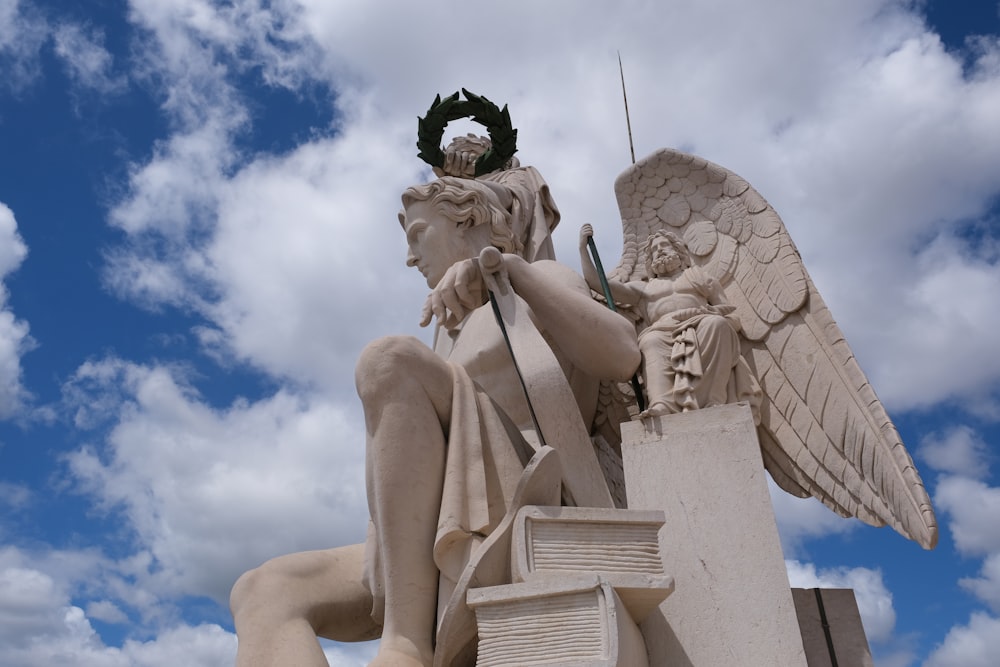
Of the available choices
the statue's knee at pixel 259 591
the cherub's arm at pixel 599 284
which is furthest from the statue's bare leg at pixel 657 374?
the statue's knee at pixel 259 591

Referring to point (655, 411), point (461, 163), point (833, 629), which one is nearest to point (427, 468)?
point (655, 411)

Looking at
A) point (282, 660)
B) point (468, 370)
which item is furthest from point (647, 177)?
point (282, 660)

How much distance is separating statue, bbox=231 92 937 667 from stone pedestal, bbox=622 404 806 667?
0.79ft

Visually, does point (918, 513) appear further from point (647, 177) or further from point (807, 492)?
point (647, 177)

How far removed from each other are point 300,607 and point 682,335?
209 cm

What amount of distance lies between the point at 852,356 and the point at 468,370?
74.9 inches

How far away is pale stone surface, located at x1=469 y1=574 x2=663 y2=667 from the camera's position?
260 cm

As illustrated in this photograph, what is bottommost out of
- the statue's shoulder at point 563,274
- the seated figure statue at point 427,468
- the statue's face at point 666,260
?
the seated figure statue at point 427,468

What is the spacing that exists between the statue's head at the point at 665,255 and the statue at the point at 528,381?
14 mm

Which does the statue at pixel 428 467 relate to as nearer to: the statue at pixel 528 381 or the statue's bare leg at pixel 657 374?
the statue at pixel 528 381

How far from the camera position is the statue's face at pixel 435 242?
465 cm

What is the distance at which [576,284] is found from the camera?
13.9 feet

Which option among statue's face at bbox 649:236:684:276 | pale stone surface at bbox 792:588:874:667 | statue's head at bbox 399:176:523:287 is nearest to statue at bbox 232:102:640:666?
statue's head at bbox 399:176:523:287

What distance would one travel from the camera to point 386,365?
11.0 feet
